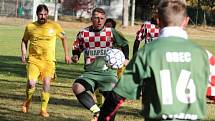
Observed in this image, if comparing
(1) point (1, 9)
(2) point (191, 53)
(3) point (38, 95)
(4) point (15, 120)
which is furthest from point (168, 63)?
(1) point (1, 9)

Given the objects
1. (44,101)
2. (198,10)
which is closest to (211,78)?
(44,101)

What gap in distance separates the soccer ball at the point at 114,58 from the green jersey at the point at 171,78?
430 cm

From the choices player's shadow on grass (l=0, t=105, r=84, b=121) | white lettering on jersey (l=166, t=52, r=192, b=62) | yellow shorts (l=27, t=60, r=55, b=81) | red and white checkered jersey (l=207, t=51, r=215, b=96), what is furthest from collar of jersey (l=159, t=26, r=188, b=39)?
yellow shorts (l=27, t=60, r=55, b=81)

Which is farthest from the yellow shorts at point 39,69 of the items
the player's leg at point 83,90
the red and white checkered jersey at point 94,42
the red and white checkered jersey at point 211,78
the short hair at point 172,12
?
the short hair at point 172,12

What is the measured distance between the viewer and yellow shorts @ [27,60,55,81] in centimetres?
1091

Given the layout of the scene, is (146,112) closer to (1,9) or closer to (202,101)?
(202,101)

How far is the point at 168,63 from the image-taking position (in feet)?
15.0

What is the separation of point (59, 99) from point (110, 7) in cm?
6239

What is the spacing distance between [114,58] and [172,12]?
4558mm

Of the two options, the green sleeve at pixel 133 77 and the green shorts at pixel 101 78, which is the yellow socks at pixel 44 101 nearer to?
the green shorts at pixel 101 78

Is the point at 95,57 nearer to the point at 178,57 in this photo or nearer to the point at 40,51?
the point at 40,51

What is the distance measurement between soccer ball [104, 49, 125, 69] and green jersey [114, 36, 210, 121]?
4.30m

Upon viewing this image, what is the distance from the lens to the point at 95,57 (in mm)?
9414

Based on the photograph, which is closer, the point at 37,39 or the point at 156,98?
the point at 156,98
